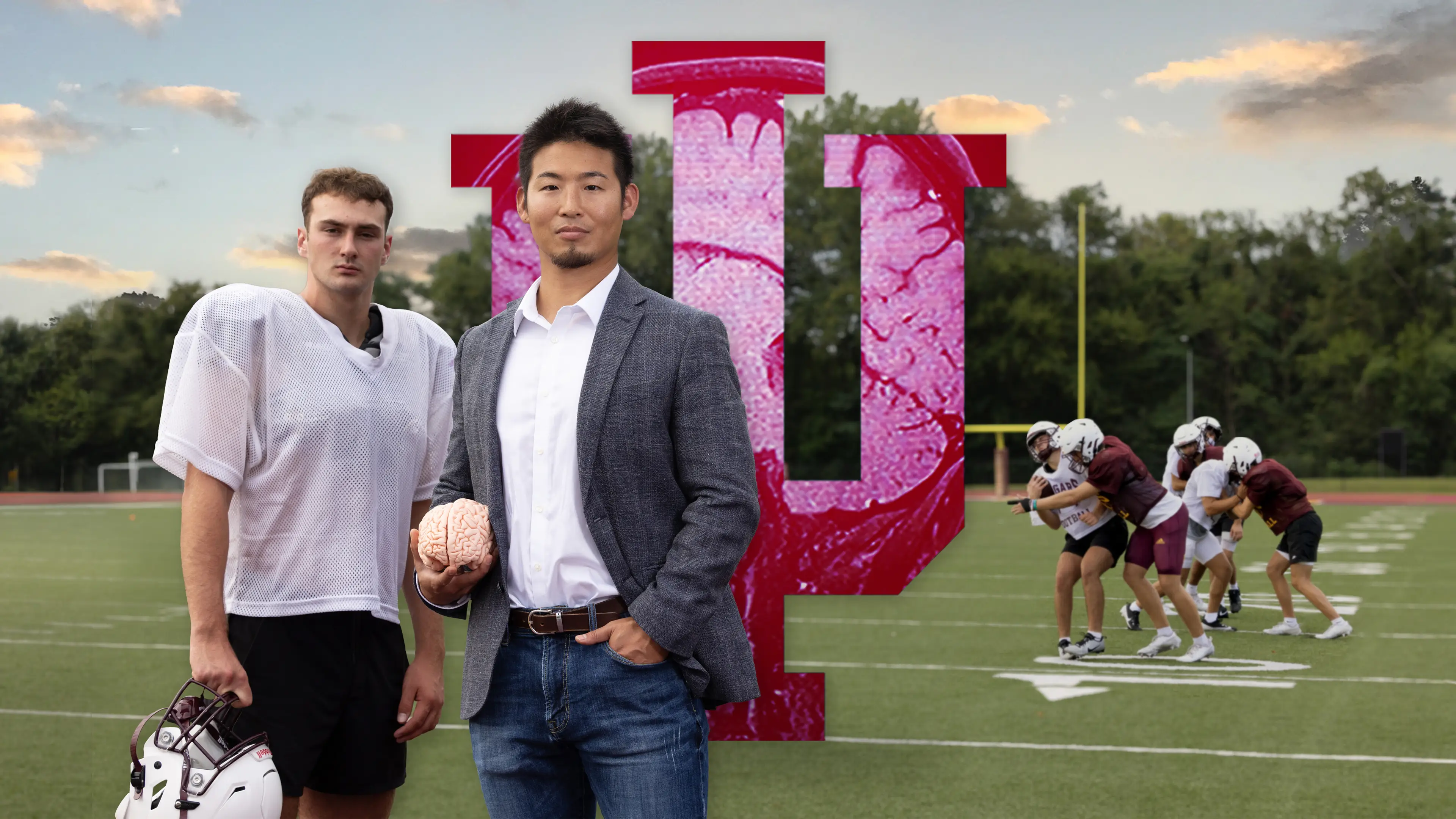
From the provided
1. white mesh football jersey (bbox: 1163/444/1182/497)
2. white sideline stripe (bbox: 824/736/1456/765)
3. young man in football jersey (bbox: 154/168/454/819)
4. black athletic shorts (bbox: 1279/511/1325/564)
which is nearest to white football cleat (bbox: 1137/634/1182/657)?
black athletic shorts (bbox: 1279/511/1325/564)

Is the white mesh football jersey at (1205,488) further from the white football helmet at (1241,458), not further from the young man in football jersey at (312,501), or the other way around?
the young man in football jersey at (312,501)

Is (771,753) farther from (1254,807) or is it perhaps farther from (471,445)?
(471,445)

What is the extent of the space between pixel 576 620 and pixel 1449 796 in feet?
15.2

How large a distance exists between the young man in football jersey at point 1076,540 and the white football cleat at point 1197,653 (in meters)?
0.55

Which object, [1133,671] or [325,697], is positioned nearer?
[325,697]

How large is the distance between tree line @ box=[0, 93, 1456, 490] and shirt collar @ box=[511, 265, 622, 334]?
116 feet

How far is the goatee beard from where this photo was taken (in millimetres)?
2396

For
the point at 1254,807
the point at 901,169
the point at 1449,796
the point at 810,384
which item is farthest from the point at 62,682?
the point at 810,384

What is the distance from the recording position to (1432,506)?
31344mm

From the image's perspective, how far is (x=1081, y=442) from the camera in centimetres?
874

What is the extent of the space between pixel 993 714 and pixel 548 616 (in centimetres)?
511

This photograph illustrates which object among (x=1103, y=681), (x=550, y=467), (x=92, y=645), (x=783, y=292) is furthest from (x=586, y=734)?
(x=92, y=645)

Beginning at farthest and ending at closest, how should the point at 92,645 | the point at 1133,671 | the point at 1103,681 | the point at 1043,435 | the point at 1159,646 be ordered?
the point at 92,645
the point at 1043,435
the point at 1159,646
the point at 1133,671
the point at 1103,681

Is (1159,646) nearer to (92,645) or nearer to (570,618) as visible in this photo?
(92,645)
